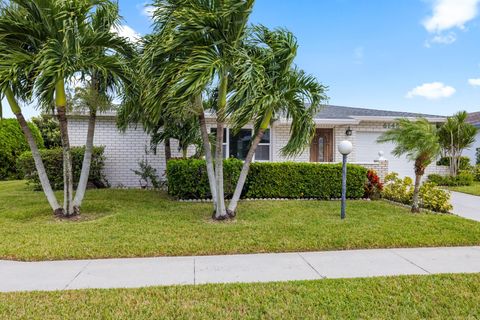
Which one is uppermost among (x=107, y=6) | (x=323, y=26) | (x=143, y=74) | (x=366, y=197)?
(x=323, y=26)

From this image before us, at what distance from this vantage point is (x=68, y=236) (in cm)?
570

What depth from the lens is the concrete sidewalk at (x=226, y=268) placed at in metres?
3.95

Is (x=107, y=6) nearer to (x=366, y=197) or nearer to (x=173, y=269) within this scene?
(x=173, y=269)

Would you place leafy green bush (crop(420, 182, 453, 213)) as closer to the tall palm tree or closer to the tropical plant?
the tropical plant

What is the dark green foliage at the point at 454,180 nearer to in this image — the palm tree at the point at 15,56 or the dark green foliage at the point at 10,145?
the palm tree at the point at 15,56

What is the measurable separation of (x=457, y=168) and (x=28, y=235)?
16779mm

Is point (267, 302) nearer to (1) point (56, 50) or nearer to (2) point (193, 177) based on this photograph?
(1) point (56, 50)

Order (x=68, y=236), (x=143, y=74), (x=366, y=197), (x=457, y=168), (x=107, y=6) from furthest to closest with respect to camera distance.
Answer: (x=457, y=168)
(x=366, y=197)
(x=107, y=6)
(x=143, y=74)
(x=68, y=236)

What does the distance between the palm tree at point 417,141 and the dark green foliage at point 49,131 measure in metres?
16.8

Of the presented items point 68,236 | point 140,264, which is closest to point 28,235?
point 68,236

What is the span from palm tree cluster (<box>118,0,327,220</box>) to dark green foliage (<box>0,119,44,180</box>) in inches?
463

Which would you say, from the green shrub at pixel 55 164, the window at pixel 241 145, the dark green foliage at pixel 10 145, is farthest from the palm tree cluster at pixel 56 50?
the dark green foliage at pixel 10 145

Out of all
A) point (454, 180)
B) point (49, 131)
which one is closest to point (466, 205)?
point (454, 180)

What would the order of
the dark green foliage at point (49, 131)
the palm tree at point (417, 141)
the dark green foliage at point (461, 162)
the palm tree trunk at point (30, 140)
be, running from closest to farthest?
the palm tree trunk at point (30, 140)
the palm tree at point (417, 141)
the dark green foliage at point (461, 162)
the dark green foliage at point (49, 131)
